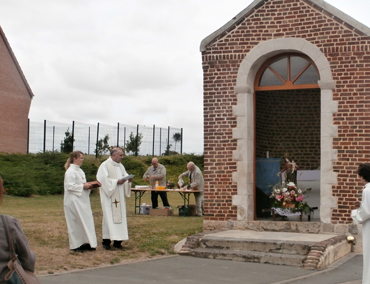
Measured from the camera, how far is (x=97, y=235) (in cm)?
1377

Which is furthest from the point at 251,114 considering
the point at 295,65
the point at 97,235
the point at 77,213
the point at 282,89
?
the point at 77,213

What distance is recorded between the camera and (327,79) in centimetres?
1311

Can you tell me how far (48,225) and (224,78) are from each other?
528 centimetres

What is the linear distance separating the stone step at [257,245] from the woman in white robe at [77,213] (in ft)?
7.06

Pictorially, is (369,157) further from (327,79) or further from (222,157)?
(222,157)

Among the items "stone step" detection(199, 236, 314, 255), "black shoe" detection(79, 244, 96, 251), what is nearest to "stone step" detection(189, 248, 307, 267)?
"stone step" detection(199, 236, 314, 255)

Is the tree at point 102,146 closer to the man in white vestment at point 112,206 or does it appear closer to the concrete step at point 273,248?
the man in white vestment at point 112,206

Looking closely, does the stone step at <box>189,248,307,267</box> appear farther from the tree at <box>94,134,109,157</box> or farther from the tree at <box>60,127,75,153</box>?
the tree at <box>60,127,75,153</box>

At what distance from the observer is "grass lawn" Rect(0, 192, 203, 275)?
422 inches

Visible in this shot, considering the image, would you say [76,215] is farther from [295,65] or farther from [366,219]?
[295,65]

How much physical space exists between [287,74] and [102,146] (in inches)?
960

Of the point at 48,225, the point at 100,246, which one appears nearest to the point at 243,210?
the point at 100,246

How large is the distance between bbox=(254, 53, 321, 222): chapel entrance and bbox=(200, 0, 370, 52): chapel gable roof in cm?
109

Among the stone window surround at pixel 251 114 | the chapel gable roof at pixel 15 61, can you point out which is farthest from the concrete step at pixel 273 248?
the chapel gable roof at pixel 15 61
